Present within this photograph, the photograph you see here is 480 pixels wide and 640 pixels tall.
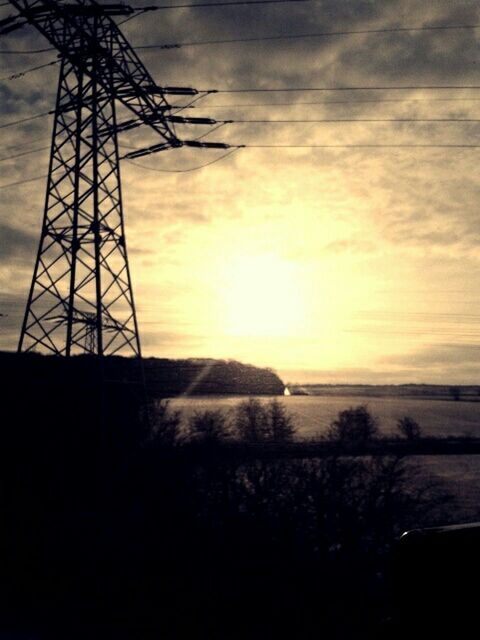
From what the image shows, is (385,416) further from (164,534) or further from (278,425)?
(164,534)

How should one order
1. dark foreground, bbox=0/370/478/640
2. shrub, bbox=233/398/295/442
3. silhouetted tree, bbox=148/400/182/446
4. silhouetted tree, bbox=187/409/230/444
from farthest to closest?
shrub, bbox=233/398/295/442, silhouetted tree, bbox=187/409/230/444, silhouetted tree, bbox=148/400/182/446, dark foreground, bbox=0/370/478/640

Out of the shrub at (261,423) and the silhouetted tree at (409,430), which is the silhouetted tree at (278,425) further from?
the silhouetted tree at (409,430)

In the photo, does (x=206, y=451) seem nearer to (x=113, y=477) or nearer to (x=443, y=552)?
(x=113, y=477)

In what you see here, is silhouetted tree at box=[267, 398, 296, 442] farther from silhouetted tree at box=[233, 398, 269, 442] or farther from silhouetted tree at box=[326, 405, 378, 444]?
silhouetted tree at box=[326, 405, 378, 444]

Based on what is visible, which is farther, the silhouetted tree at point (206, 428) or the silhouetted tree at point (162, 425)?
the silhouetted tree at point (206, 428)

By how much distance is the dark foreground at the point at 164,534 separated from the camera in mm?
17703

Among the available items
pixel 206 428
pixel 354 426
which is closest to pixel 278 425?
pixel 354 426

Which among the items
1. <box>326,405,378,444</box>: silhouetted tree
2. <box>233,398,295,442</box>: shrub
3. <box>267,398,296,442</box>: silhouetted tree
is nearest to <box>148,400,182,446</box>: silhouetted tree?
<box>233,398,295,442</box>: shrub

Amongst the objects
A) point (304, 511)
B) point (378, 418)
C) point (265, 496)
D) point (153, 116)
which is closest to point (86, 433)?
point (265, 496)

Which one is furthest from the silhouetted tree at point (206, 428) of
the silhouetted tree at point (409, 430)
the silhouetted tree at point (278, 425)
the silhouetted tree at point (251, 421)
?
the silhouetted tree at point (409, 430)

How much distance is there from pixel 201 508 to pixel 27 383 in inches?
386

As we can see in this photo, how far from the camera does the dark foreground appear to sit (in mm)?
17703

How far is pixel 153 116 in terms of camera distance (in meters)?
17.2

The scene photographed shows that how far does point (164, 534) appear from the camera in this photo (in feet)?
68.6
